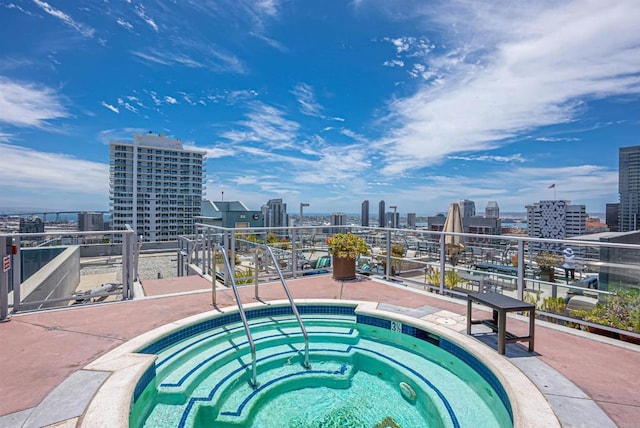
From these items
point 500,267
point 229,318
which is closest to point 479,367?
point 229,318

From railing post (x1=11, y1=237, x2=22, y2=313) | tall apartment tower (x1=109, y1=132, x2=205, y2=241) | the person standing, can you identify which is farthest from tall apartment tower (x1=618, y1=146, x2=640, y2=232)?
tall apartment tower (x1=109, y1=132, x2=205, y2=241)

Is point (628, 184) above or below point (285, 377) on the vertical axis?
above

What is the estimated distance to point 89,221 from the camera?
19.6m

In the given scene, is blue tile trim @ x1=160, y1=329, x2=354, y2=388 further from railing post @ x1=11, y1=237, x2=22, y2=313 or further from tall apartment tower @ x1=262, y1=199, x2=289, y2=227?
tall apartment tower @ x1=262, y1=199, x2=289, y2=227

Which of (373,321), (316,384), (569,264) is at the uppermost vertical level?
(569,264)

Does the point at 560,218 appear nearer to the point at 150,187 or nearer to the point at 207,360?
the point at 207,360

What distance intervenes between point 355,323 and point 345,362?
80 cm

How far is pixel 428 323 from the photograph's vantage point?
3.50 meters

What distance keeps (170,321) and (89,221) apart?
2087cm

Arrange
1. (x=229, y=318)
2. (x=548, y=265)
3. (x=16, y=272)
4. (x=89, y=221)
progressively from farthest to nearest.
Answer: (x=89, y=221) → (x=548, y=265) → (x=229, y=318) → (x=16, y=272)

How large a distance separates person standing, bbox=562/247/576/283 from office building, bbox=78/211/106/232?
22.1 meters

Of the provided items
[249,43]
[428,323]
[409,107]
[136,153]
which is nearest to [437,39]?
[409,107]

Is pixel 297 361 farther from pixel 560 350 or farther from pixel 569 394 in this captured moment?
pixel 560 350

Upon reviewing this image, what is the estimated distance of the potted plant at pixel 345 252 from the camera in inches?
220
